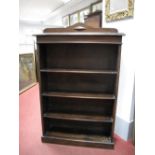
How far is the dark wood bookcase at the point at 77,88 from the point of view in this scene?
1922 millimetres

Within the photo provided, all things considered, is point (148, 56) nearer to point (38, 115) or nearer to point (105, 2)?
point (105, 2)

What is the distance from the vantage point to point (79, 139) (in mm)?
2121

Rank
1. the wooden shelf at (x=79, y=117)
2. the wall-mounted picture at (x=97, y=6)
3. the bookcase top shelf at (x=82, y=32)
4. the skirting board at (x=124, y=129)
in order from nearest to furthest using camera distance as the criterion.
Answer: the bookcase top shelf at (x=82, y=32)
the wooden shelf at (x=79, y=117)
the skirting board at (x=124, y=129)
the wall-mounted picture at (x=97, y=6)

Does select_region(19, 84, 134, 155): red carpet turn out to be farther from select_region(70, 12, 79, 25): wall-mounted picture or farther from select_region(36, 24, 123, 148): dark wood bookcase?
select_region(70, 12, 79, 25): wall-mounted picture

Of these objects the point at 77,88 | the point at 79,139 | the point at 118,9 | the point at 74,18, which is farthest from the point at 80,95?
the point at 74,18

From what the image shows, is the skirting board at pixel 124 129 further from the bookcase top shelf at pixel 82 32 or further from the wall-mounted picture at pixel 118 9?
the wall-mounted picture at pixel 118 9

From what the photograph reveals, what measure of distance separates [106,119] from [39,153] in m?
0.93

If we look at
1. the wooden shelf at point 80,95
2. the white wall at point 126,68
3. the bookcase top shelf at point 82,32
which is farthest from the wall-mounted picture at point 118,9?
the wooden shelf at point 80,95

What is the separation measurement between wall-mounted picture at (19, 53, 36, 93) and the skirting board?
2.69 m

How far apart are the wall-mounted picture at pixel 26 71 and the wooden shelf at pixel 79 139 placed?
220 centimetres

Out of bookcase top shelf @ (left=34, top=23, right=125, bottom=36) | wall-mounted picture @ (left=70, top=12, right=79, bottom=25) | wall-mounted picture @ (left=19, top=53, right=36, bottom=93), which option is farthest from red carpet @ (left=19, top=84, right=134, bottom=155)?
wall-mounted picture @ (left=70, top=12, right=79, bottom=25)

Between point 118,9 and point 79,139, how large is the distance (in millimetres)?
1778

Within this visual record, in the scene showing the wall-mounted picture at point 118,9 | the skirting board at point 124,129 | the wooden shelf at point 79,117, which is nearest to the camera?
the wall-mounted picture at point 118,9

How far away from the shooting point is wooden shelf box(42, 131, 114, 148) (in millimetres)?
2064
